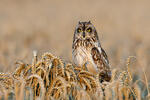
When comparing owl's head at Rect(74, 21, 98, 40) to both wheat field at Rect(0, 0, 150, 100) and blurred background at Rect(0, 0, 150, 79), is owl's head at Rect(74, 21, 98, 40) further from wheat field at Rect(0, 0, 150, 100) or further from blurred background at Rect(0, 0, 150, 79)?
blurred background at Rect(0, 0, 150, 79)

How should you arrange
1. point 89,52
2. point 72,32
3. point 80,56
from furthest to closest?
point 72,32
point 89,52
point 80,56

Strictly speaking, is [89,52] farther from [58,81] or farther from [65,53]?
[65,53]

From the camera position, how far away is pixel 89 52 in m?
5.28

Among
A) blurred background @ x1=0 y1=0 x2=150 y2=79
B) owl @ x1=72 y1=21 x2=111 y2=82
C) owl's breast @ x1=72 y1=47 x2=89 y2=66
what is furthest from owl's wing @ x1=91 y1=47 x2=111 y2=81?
blurred background @ x1=0 y1=0 x2=150 y2=79

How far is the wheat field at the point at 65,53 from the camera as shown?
4.24 meters

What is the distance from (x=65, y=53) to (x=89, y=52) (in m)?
4.73

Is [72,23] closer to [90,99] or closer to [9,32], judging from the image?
[9,32]

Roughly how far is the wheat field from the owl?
285 mm

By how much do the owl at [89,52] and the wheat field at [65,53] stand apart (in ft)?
0.94

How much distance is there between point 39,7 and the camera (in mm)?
25422

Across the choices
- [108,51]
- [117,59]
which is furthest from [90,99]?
[108,51]

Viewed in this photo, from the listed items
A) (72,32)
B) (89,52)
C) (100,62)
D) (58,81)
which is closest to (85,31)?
(89,52)

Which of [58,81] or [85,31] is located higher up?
[85,31]

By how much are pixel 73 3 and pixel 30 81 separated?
897 inches
